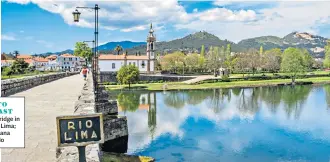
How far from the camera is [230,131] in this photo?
77.7ft

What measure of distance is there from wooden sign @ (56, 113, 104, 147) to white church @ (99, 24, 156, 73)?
86.8 meters

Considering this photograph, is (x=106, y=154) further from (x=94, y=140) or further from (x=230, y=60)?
(x=230, y=60)

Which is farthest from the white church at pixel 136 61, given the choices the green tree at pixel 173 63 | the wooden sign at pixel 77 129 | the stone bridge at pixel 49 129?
the wooden sign at pixel 77 129

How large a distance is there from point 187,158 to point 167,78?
Answer: 57109 mm

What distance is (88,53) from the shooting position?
86.8m

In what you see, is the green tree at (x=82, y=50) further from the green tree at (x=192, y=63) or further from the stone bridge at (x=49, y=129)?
the stone bridge at (x=49, y=129)

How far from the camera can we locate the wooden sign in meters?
3.75

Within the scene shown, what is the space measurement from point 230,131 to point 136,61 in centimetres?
7063

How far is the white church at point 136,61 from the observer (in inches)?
3573

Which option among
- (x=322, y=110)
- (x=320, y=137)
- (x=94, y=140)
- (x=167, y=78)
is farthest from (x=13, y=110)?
(x=167, y=78)

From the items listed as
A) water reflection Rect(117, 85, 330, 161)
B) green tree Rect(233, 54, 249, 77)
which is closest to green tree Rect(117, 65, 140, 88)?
water reflection Rect(117, 85, 330, 161)

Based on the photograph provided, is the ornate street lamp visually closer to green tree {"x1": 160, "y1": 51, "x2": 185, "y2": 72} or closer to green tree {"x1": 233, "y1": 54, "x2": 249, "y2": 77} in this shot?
green tree {"x1": 233, "y1": 54, "x2": 249, "y2": 77}

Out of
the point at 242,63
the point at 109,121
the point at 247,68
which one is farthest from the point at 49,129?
the point at 247,68

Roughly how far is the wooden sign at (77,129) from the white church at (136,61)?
86759 mm
